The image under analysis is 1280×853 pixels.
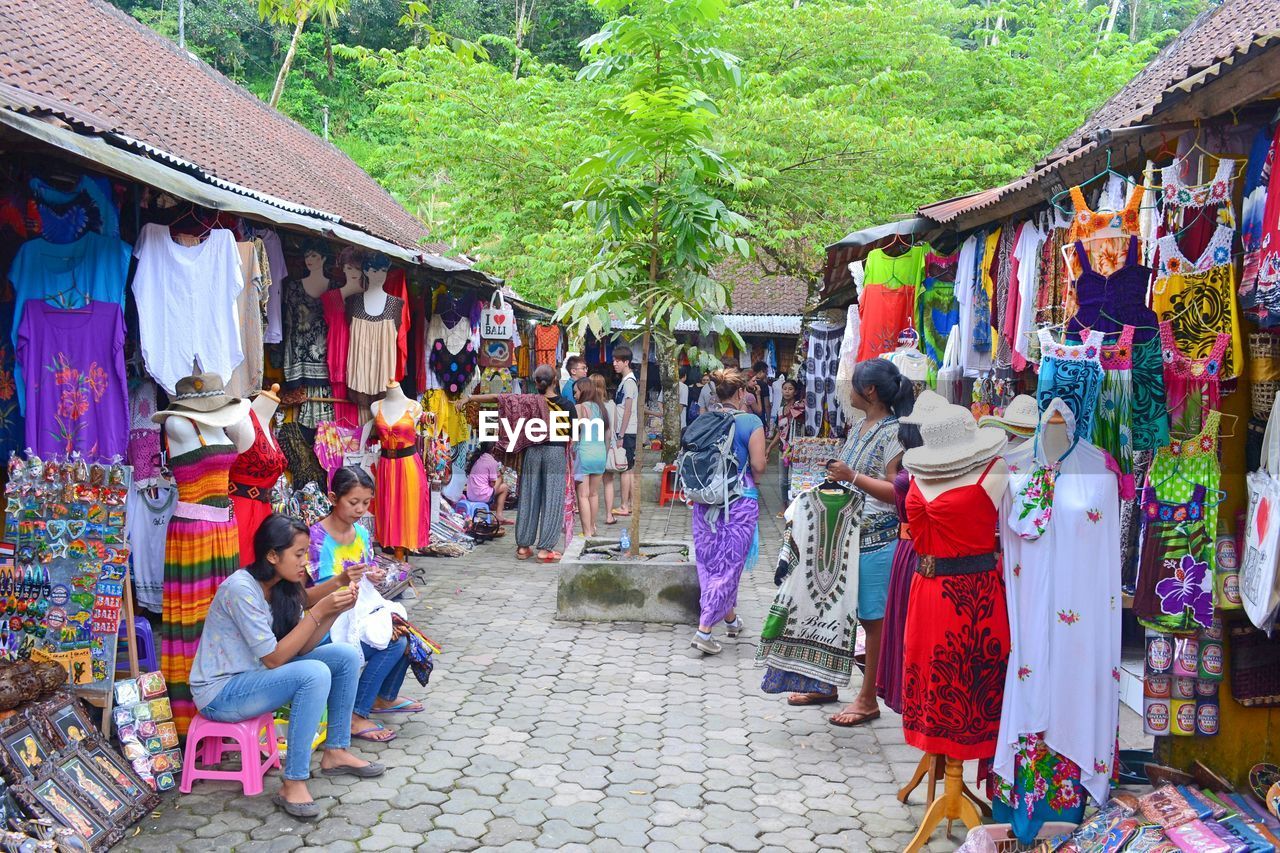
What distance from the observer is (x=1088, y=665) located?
11.4ft

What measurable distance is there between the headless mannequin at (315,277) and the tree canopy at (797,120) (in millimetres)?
3997

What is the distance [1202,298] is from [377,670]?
3938 mm

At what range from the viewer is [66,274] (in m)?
4.58

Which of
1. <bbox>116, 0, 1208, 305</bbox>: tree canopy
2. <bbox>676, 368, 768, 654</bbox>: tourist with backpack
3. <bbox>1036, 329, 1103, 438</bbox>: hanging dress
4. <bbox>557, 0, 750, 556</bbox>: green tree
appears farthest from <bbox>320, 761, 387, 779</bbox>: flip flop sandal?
<bbox>116, 0, 1208, 305</bbox>: tree canopy

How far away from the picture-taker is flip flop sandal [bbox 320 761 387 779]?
15.0ft

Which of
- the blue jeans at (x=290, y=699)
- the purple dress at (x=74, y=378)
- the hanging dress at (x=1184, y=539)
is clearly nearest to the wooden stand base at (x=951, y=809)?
the hanging dress at (x=1184, y=539)

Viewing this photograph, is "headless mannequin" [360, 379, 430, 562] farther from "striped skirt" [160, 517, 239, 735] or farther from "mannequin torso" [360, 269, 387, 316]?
"striped skirt" [160, 517, 239, 735]

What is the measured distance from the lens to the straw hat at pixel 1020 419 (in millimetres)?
3935

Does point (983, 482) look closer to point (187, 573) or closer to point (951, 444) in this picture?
point (951, 444)

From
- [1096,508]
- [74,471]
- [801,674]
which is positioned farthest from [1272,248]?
[74,471]

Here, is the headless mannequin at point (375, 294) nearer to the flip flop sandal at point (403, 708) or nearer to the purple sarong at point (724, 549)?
the purple sarong at point (724, 549)

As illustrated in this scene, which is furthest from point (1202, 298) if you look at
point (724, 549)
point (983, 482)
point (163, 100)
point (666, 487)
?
point (163, 100)

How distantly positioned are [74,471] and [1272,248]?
15.0 feet

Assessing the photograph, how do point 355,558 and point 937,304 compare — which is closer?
point 355,558
